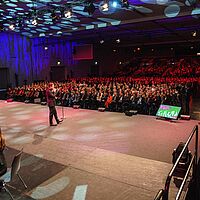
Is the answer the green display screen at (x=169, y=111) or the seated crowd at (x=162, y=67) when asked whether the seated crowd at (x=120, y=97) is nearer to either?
the green display screen at (x=169, y=111)

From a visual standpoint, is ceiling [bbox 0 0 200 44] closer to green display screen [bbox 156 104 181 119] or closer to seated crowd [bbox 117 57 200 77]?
green display screen [bbox 156 104 181 119]

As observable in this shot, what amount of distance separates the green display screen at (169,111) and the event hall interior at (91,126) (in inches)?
1.1

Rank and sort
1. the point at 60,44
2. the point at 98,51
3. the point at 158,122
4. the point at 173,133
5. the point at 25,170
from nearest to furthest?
the point at 25,170
the point at 173,133
the point at 158,122
the point at 60,44
the point at 98,51

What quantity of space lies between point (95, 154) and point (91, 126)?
8.58 ft

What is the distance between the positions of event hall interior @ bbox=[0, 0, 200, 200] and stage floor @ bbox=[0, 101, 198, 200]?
0.8 inches

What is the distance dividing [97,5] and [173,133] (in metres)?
6.93

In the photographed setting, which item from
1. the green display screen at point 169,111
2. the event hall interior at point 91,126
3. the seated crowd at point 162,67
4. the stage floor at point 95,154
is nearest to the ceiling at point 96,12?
the event hall interior at point 91,126

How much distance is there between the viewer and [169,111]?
8820mm

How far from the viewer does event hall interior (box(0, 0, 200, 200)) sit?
4.27 m

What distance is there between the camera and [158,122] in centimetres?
867

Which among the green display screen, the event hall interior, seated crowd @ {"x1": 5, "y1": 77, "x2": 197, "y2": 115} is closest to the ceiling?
the event hall interior

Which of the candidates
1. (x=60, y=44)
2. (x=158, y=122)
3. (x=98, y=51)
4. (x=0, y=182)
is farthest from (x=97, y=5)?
(x=98, y=51)

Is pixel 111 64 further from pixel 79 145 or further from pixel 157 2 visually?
pixel 79 145

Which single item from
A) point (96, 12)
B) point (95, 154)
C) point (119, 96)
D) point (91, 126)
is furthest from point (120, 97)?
point (95, 154)
